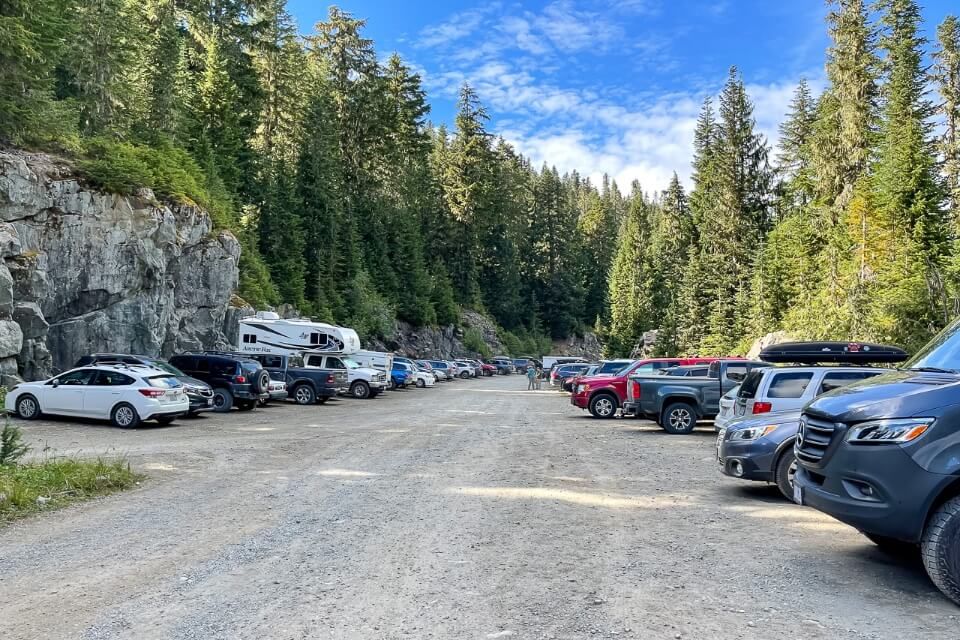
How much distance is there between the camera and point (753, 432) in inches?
340

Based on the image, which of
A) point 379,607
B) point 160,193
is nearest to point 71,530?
point 379,607

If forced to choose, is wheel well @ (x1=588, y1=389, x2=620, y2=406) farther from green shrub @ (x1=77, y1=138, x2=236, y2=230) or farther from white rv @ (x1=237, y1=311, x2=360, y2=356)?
green shrub @ (x1=77, y1=138, x2=236, y2=230)

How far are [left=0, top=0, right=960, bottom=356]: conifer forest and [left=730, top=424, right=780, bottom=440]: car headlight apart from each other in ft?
65.4

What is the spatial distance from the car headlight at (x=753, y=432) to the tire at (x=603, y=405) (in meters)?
11.9

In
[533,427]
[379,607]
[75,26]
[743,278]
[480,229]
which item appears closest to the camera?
[379,607]

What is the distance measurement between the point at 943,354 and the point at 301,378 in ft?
74.9

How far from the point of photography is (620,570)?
18.0 feet

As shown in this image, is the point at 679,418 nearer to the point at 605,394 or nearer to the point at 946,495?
the point at 605,394

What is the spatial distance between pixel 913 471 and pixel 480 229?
74304 millimetres

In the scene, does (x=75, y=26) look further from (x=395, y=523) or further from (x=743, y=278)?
(x=743, y=278)

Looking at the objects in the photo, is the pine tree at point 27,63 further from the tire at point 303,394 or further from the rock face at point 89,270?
the tire at point 303,394

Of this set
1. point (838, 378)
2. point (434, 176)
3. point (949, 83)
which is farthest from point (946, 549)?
point (434, 176)

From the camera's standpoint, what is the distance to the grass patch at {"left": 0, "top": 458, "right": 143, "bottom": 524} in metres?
7.54

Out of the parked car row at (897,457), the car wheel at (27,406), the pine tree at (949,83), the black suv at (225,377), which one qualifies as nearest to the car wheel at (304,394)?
the black suv at (225,377)
